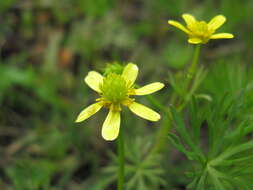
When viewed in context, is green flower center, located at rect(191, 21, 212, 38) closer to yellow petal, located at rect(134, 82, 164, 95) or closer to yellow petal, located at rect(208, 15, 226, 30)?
yellow petal, located at rect(208, 15, 226, 30)

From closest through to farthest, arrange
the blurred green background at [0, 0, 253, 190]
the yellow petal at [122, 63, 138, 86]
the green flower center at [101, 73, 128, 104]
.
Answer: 1. the green flower center at [101, 73, 128, 104]
2. the yellow petal at [122, 63, 138, 86]
3. the blurred green background at [0, 0, 253, 190]

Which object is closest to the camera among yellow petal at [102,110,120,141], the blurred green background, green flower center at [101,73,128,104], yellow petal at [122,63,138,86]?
yellow petal at [102,110,120,141]

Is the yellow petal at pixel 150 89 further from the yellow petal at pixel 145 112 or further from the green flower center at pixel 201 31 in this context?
the green flower center at pixel 201 31

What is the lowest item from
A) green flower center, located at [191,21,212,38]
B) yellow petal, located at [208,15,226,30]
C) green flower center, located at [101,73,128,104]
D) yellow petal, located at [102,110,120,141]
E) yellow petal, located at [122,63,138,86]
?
yellow petal, located at [102,110,120,141]

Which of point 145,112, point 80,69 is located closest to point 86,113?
point 145,112

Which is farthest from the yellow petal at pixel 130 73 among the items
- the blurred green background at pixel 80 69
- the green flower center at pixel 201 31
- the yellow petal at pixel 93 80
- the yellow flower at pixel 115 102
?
the blurred green background at pixel 80 69

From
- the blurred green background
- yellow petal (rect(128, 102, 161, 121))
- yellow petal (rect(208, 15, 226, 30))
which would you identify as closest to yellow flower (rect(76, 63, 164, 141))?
yellow petal (rect(128, 102, 161, 121))
